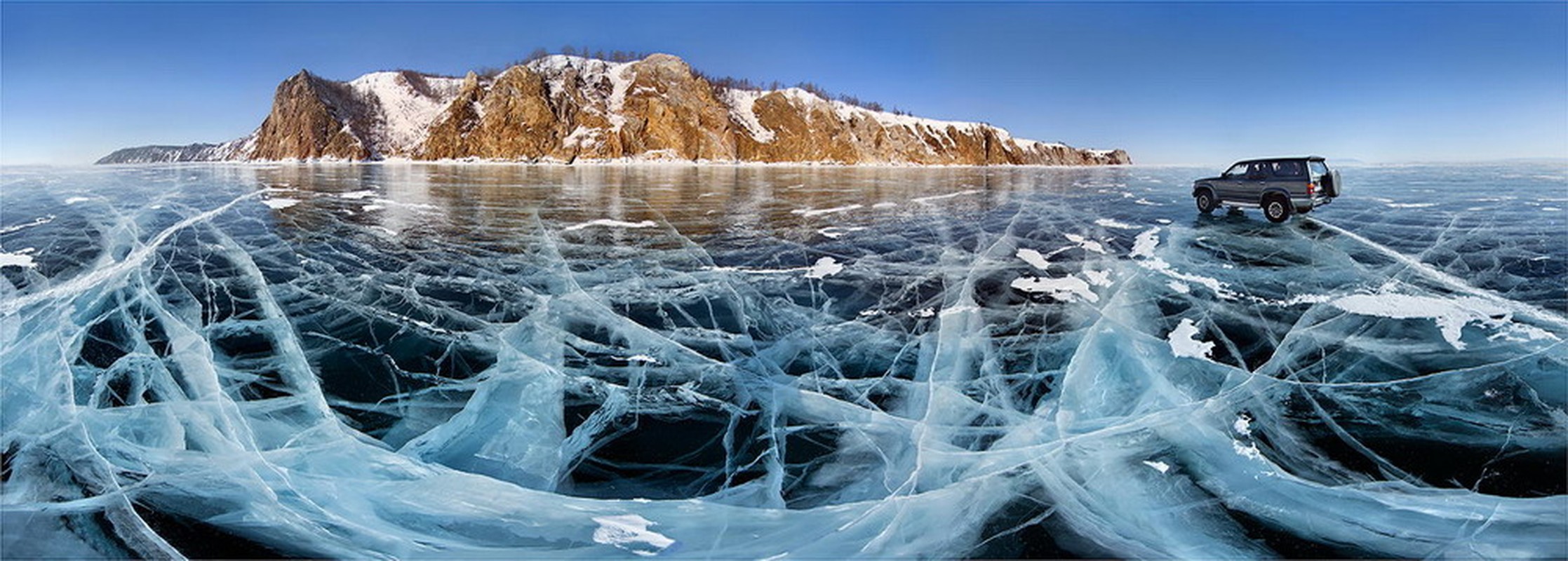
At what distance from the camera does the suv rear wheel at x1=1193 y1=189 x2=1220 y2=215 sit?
13273 millimetres

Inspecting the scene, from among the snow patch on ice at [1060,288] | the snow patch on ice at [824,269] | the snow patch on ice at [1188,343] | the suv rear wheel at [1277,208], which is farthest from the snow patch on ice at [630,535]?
the suv rear wheel at [1277,208]

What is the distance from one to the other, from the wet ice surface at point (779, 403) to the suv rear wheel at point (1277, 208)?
8.96 feet

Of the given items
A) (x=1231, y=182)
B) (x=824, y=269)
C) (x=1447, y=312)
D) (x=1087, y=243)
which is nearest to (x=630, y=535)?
(x=824, y=269)

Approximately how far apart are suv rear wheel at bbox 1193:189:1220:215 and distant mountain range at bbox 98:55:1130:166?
277 feet

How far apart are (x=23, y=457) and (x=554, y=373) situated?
3.01 meters

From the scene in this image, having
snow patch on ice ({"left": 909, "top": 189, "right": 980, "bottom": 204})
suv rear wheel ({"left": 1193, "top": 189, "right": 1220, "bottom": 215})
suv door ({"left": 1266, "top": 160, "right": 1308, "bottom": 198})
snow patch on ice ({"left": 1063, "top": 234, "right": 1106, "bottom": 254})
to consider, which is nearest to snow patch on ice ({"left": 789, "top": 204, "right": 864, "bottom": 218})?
snow patch on ice ({"left": 909, "top": 189, "right": 980, "bottom": 204})

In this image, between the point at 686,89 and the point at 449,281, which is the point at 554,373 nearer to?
the point at 449,281

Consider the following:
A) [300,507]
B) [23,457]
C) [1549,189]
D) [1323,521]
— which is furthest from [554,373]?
[1549,189]

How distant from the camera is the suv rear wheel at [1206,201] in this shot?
13273 mm

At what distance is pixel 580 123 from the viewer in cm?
9812

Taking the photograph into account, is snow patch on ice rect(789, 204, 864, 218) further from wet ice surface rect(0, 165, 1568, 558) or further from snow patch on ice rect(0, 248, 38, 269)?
snow patch on ice rect(0, 248, 38, 269)

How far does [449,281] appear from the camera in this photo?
7305 mm

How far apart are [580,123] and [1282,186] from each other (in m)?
98.7

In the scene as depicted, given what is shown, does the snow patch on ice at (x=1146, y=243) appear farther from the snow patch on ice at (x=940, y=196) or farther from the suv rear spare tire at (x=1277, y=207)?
the snow patch on ice at (x=940, y=196)
